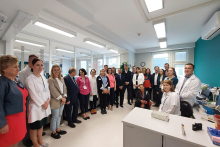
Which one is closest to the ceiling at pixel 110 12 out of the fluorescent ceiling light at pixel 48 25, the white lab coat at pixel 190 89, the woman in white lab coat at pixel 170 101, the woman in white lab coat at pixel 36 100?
the fluorescent ceiling light at pixel 48 25

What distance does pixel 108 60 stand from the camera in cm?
809

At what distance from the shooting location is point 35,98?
1446 millimetres

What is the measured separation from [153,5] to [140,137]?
241 centimetres

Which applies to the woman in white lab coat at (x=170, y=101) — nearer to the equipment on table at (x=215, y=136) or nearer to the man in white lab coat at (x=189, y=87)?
the man in white lab coat at (x=189, y=87)

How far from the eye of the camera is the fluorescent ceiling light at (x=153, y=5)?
1.78 m

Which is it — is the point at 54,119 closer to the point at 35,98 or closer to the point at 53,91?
the point at 53,91

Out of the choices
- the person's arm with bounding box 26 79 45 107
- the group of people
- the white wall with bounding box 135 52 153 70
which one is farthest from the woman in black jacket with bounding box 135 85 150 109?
the white wall with bounding box 135 52 153 70

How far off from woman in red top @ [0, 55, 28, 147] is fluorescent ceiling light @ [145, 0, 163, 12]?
2.45 m

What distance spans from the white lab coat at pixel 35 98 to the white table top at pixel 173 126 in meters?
1.40

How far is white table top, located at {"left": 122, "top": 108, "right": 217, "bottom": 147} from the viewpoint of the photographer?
0.98m

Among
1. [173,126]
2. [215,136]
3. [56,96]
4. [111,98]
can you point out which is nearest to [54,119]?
[56,96]

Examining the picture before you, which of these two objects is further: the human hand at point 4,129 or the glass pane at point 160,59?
the glass pane at point 160,59

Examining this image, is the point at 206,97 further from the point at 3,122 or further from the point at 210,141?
the point at 3,122

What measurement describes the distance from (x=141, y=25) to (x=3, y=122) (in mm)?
3668
